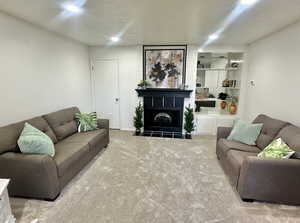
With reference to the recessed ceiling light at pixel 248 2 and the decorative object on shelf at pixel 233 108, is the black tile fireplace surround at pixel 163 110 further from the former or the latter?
the recessed ceiling light at pixel 248 2

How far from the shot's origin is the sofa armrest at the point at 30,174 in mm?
2062

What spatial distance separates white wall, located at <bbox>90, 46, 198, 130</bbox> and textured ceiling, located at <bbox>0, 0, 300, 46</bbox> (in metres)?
1.11

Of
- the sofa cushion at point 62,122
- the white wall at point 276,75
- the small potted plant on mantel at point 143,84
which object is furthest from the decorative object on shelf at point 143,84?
the white wall at point 276,75

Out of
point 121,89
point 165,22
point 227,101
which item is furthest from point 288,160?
point 121,89

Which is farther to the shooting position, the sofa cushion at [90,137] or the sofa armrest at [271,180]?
the sofa cushion at [90,137]

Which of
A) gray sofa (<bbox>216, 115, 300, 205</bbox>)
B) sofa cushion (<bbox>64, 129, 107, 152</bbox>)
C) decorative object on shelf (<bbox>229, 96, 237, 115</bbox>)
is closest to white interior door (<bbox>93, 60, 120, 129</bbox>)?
sofa cushion (<bbox>64, 129, 107, 152</bbox>)

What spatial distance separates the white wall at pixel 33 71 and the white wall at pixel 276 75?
4.29m

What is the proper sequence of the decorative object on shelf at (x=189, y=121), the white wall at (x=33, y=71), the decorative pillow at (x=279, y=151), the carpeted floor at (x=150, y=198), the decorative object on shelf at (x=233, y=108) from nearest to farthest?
1. the carpeted floor at (x=150, y=198)
2. the decorative pillow at (x=279, y=151)
3. the white wall at (x=33, y=71)
4. the decorative object on shelf at (x=189, y=121)
5. the decorative object on shelf at (x=233, y=108)

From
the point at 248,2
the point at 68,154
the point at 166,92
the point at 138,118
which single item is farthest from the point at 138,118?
the point at 248,2

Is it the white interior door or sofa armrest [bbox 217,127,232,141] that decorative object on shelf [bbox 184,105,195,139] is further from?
the white interior door

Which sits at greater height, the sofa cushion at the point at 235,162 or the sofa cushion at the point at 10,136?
the sofa cushion at the point at 10,136

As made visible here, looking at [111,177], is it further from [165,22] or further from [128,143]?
[165,22]

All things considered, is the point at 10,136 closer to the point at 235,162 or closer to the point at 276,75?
the point at 235,162

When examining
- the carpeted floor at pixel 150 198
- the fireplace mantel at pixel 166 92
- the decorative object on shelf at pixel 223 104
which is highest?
the fireplace mantel at pixel 166 92
